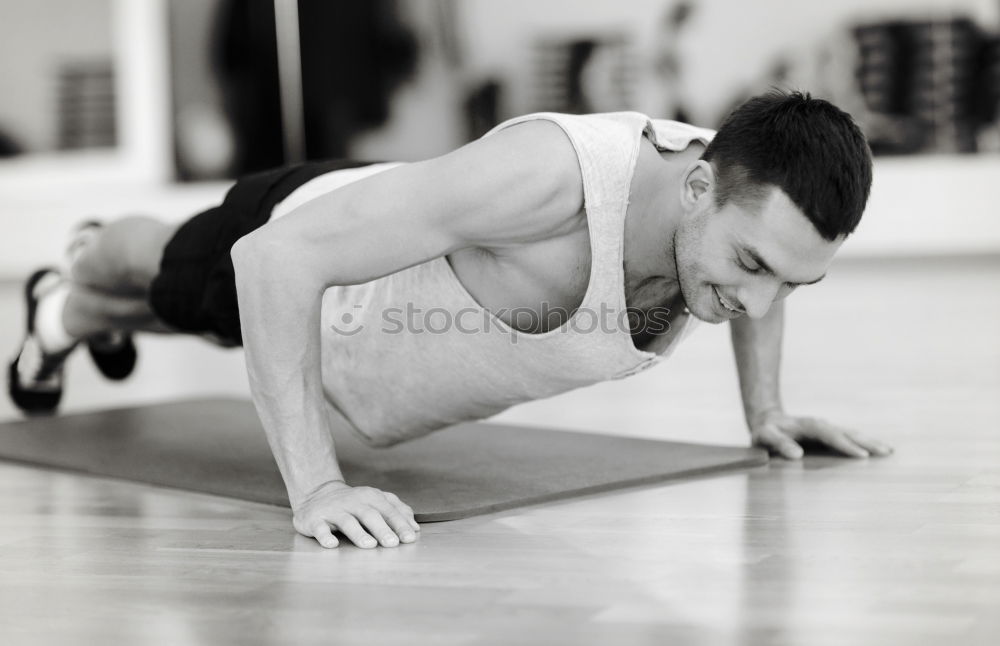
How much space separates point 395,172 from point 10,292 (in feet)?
16.1

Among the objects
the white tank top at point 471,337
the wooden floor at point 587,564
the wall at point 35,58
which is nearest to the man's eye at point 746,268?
the white tank top at point 471,337

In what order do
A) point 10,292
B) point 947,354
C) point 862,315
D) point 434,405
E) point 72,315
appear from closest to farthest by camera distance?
point 434,405
point 72,315
point 947,354
point 862,315
point 10,292

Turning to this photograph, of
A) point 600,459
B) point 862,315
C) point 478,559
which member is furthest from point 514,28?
point 478,559

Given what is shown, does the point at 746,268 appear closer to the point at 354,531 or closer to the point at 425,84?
the point at 354,531

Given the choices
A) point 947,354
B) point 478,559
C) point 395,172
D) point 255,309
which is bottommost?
point 947,354

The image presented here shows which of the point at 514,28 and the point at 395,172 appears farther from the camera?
the point at 514,28

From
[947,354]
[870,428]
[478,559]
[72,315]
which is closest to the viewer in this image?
[478,559]

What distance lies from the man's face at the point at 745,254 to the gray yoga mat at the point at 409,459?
30 cm

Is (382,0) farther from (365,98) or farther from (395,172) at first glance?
(395,172)

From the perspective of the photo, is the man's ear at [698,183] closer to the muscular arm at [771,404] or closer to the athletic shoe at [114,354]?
the muscular arm at [771,404]

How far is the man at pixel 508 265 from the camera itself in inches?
49.1

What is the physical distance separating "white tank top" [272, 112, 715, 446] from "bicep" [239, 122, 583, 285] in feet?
0.16

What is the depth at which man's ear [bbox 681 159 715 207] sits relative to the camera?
4.29ft

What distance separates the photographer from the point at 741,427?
1945mm
